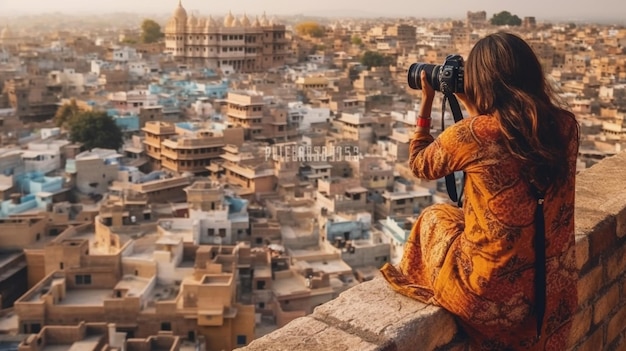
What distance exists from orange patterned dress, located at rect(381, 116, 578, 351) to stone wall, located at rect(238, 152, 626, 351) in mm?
84

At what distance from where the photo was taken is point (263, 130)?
22.1 metres

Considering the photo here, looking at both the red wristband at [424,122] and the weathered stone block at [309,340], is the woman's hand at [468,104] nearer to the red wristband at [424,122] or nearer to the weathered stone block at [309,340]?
the red wristband at [424,122]

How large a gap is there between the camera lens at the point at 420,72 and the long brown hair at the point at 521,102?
105mm

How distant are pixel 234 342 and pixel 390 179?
289 inches

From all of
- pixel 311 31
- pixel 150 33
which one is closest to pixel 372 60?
pixel 311 31

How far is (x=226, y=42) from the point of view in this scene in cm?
3897

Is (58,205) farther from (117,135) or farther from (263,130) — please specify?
(263,130)

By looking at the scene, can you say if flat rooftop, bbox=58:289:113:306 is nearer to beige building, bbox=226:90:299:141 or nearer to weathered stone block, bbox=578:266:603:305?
weathered stone block, bbox=578:266:603:305

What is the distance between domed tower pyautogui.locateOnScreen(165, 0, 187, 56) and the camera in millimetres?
39562

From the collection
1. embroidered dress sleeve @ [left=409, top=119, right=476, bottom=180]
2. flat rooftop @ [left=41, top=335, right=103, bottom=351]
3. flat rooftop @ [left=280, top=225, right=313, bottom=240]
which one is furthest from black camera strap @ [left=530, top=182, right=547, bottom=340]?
flat rooftop @ [left=280, top=225, right=313, bottom=240]

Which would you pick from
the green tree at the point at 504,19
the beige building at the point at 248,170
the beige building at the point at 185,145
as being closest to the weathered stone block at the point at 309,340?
the beige building at the point at 248,170

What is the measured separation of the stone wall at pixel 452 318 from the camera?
1.61 m

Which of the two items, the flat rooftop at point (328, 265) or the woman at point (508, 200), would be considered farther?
the flat rooftop at point (328, 265)

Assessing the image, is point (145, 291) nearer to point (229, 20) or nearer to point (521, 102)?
point (521, 102)
